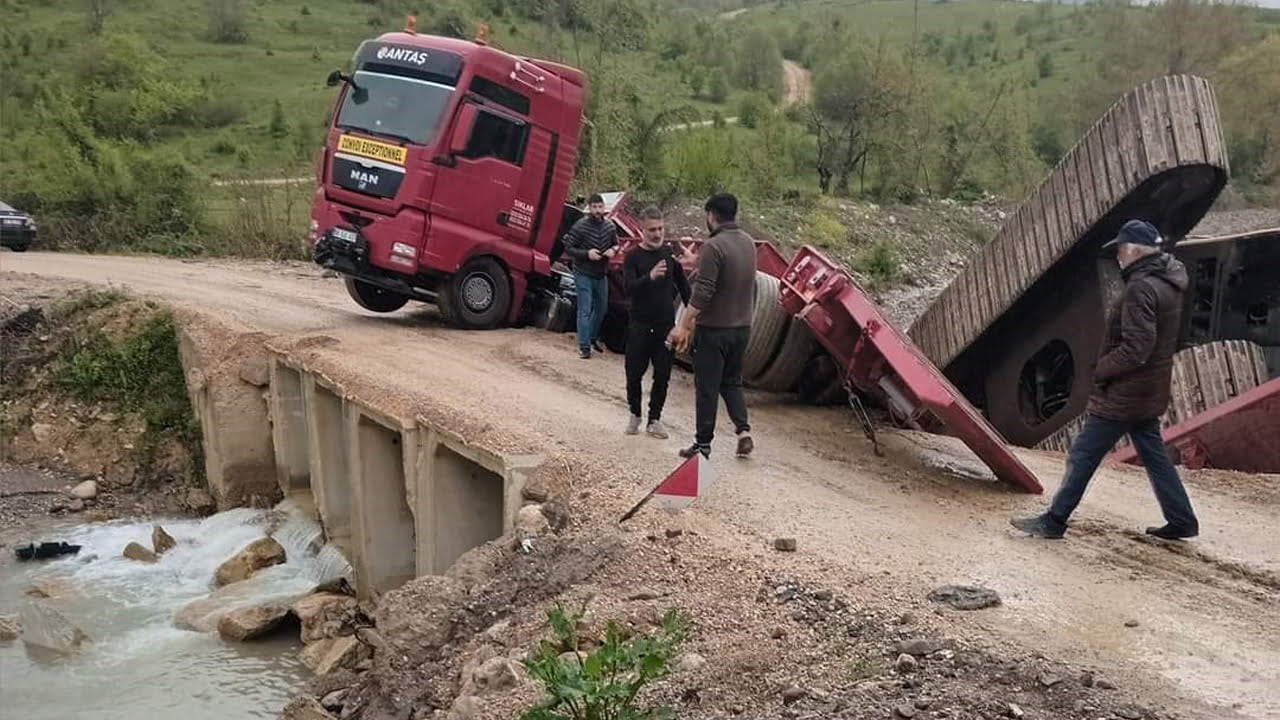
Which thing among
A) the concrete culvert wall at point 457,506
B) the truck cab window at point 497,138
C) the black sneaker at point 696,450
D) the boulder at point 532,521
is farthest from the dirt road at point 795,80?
the boulder at point 532,521

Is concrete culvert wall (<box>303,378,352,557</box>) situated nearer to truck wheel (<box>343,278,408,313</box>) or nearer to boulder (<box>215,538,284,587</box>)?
boulder (<box>215,538,284,587</box>)

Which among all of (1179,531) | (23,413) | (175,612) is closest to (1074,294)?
(1179,531)

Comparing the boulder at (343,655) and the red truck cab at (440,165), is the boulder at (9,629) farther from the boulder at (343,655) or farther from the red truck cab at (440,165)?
the red truck cab at (440,165)

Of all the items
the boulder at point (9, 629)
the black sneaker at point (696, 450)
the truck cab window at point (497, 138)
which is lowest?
the boulder at point (9, 629)

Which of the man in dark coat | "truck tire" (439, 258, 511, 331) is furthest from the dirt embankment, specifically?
the man in dark coat

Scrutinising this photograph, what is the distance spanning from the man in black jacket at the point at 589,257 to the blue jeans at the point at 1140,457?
557cm

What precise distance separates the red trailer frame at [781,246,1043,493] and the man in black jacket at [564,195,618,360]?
2.69 meters

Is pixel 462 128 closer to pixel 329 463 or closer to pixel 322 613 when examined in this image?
pixel 329 463

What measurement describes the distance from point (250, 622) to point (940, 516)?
18.6 feet

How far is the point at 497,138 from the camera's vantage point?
1168 centimetres

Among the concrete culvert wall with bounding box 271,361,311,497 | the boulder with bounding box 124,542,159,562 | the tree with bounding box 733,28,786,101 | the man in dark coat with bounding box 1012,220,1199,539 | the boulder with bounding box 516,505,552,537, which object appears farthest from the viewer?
the tree with bounding box 733,28,786,101

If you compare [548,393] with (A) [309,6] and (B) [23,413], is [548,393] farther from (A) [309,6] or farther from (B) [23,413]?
(A) [309,6]

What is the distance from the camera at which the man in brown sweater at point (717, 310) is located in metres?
7.04

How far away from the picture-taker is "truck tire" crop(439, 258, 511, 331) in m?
12.0
